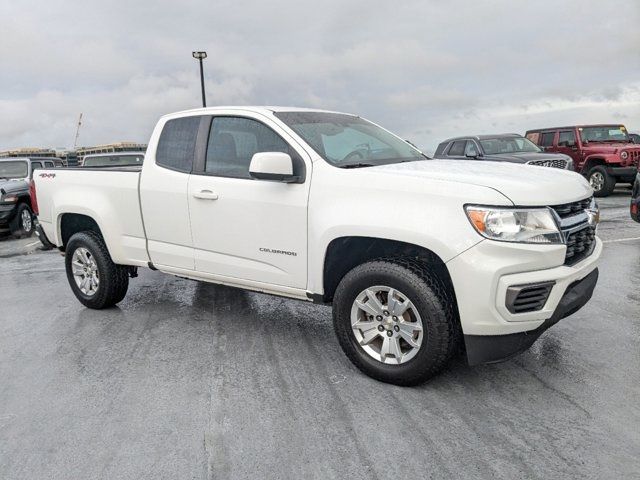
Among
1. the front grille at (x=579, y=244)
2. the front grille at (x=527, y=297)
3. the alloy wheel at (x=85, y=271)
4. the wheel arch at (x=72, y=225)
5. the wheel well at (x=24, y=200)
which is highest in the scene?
the front grille at (x=579, y=244)

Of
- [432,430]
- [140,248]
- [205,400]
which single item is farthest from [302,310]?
[432,430]

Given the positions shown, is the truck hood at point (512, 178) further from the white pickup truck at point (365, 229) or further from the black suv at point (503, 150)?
the black suv at point (503, 150)

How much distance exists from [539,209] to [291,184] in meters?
1.65

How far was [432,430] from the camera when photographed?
2895mm

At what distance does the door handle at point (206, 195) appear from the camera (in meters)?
4.17

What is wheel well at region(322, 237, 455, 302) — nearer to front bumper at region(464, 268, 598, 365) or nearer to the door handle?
front bumper at region(464, 268, 598, 365)

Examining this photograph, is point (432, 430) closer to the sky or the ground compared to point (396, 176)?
closer to the ground

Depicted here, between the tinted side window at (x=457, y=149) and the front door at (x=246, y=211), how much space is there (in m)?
9.55

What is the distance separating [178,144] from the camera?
15.3 ft

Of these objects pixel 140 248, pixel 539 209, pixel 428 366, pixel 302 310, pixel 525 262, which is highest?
pixel 539 209

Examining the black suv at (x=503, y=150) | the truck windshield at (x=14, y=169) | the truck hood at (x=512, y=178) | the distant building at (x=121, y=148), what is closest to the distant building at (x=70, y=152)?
the distant building at (x=121, y=148)

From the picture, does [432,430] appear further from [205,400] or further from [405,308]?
[205,400]

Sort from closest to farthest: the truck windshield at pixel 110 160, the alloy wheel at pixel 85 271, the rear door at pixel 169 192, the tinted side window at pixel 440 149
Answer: the rear door at pixel 169 192
the alloy wheel at pixel 85 271
the truck windshield at pixel 110 160
the tinted side window at pixel 440 149

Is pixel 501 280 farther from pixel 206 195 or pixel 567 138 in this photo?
pixel 567 138
